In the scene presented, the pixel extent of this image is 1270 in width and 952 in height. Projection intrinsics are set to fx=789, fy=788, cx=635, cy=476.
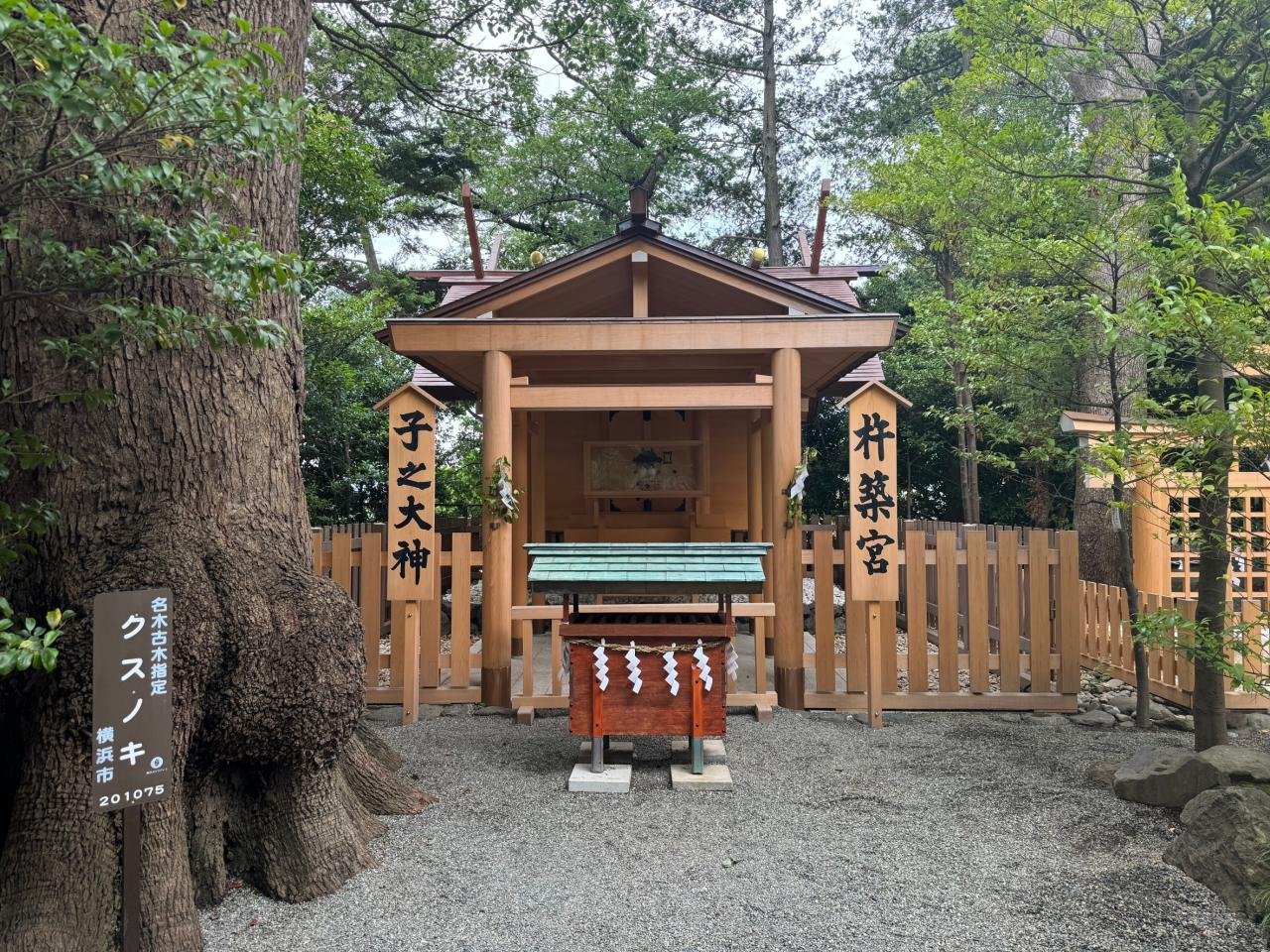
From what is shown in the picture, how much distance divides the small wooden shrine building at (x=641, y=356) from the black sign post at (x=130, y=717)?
4.26 meters

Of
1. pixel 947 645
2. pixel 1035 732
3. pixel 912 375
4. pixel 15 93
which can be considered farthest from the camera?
pixel 912 375

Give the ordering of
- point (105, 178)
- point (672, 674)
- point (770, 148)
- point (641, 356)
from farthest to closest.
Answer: point (770, 148) → point (641, 356) → point (672, 674) → point (105, 178)

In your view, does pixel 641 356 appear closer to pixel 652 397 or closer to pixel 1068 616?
pixel 652 397

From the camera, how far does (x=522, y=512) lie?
33.6 feet

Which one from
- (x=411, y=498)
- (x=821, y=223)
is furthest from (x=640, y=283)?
(x=411, y=498)

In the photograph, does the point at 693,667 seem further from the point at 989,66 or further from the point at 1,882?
the point at 989,66

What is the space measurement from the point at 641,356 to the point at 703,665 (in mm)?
4330

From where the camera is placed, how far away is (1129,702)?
7.45 meters

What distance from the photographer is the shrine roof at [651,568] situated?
526 centimetres

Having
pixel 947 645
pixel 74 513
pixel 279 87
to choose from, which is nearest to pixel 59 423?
pixel 74 513

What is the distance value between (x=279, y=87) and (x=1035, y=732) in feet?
23.2

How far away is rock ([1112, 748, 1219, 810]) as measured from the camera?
455 cm

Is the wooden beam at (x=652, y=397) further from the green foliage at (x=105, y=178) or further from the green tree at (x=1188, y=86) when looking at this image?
the green foliage at (x=105, y=178)

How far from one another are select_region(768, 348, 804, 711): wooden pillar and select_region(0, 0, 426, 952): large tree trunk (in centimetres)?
405
